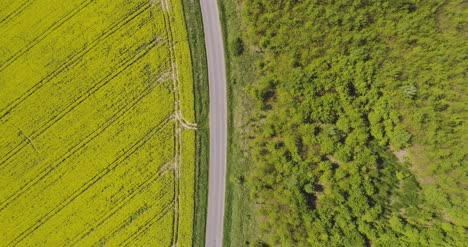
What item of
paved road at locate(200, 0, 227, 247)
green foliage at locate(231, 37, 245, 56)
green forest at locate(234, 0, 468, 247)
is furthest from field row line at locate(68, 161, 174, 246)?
green foliage at locate(231, 37, 245, 56)

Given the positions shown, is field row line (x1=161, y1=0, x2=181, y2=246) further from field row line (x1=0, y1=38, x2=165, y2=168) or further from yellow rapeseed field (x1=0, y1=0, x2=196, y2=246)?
field row line (x1=0, y1=38, x2=165, y2=168)

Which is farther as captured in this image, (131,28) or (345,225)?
(131,28)

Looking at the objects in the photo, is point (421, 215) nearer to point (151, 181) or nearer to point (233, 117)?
point (233, 117)

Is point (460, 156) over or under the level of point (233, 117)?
under

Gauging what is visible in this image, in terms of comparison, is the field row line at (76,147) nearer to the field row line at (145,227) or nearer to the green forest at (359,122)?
the field row line at (145,227)

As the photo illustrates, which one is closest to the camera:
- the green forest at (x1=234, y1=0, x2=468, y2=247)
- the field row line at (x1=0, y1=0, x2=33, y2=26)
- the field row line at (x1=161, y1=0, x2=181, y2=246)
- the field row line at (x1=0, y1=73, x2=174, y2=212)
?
the green forest at (x1=234, y1=0, x2=468, y2=247)

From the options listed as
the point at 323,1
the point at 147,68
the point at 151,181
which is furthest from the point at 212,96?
the point at 323,1

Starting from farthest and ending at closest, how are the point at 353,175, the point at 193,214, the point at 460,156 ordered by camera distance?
1. the point at 193,214
2. the point at 353,175
3. the point at 460,156

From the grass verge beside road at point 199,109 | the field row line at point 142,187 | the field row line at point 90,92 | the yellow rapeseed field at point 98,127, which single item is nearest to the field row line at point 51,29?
the yellow rapeseed field at point 98,127

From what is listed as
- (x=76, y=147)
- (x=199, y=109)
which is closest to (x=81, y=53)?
(x=76, y=147)
